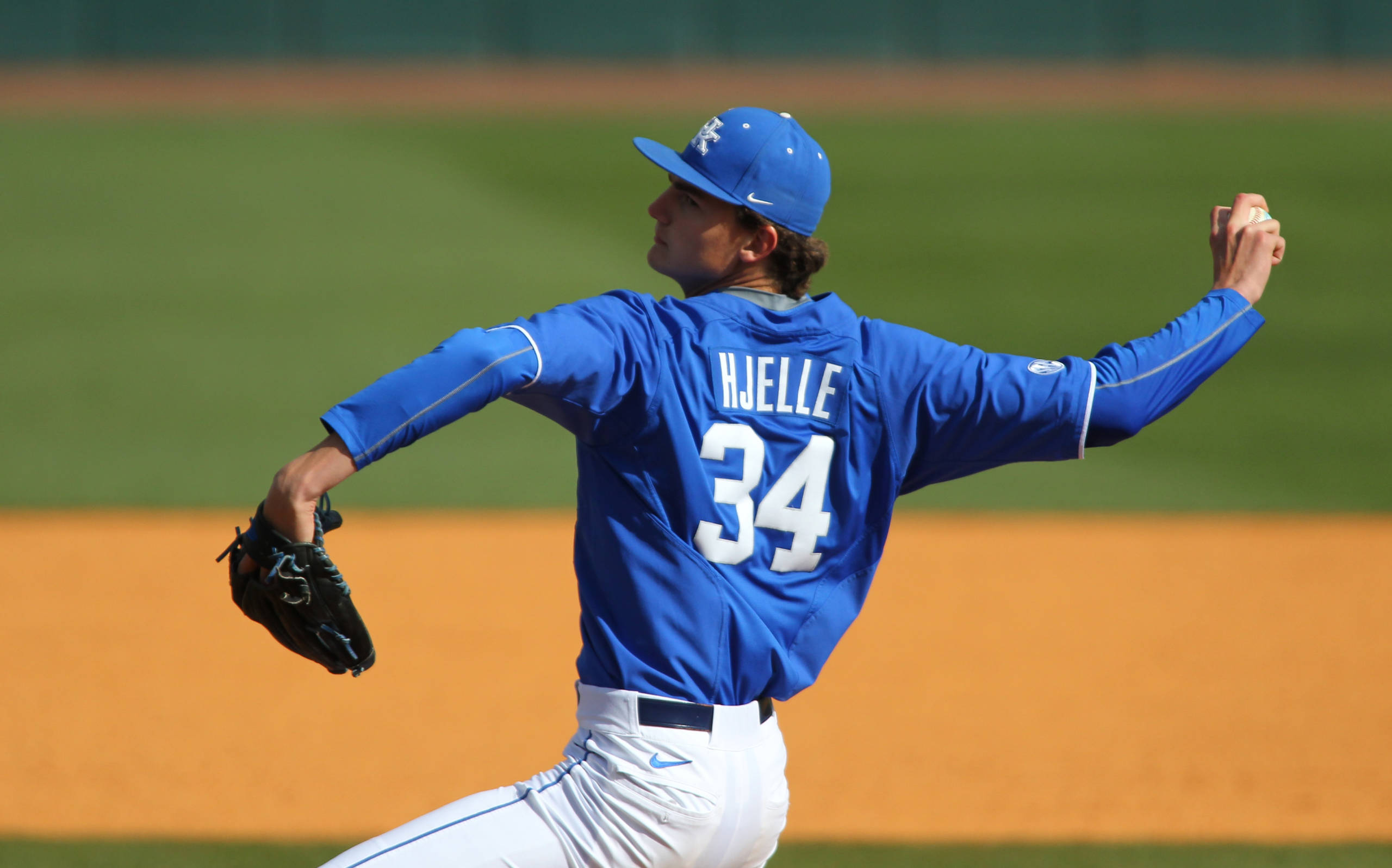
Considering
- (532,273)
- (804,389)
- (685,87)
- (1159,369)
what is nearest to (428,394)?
(804,389)

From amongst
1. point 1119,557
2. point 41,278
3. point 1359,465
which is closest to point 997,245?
point 1359,465

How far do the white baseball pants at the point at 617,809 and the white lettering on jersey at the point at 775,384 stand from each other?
1.58 ft

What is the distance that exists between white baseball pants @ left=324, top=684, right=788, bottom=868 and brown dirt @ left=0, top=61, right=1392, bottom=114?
17703 mm

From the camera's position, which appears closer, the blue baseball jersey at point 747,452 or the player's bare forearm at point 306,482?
the player's bare forearm at point 306,482

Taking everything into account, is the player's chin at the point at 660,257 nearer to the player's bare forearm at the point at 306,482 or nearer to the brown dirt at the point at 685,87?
the player's bare forearm at the point at 306,482

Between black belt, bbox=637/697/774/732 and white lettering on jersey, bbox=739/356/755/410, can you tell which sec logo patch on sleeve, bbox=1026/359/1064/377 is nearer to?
white lettering on jersey, bbox=739/356/755/410

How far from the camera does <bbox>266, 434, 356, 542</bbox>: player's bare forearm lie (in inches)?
69.7

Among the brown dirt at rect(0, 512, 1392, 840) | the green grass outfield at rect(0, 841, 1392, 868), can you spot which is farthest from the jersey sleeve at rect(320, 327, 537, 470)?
the brown dirt at rect(0, 512, 1392, 840)

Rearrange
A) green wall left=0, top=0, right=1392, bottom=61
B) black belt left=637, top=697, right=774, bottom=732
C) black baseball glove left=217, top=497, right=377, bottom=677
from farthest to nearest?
1. green wall left=0, top=0, right=1392, bottom=61
2. black belt left=637, top=697, right=774, bottom=732
3. black baseball glove left=217, top=497, right=377, bottom=677

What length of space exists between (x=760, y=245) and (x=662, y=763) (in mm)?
863

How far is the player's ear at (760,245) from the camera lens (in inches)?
89.8

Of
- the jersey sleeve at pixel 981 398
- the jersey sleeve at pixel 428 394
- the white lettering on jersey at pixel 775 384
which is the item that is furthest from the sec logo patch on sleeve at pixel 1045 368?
the jersey sleeve at pixel 428 394

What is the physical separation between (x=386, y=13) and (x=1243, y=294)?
18.9 m

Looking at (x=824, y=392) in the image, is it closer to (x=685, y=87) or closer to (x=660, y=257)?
(x=660, y=257)
